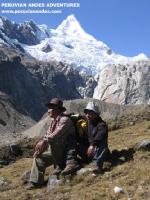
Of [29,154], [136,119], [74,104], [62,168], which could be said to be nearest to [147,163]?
[62,168]

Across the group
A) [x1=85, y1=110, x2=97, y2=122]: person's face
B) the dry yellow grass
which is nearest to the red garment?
[x1=85, y1=110, x2=97, y2=122]: person's face

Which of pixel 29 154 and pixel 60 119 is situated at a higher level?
pixel 60 119

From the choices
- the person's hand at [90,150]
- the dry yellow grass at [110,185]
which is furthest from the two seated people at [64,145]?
the dry yellow grass at [110,185]

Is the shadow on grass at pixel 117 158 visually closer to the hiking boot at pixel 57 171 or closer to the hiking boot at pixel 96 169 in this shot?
the hiking boot at pixel 96 169

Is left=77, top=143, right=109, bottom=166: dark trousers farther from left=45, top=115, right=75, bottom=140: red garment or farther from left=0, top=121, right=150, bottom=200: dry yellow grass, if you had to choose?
left=45, top=115, right=75, bottom=140: red garment

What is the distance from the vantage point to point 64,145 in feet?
53.4

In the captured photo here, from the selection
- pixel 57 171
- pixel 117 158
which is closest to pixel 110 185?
pixel 57 171

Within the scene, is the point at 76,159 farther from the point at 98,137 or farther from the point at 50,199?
the point at 50,199

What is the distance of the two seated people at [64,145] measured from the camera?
1602 centimetres

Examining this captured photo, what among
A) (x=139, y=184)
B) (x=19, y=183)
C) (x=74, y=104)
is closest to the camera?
(x=139, y=184)

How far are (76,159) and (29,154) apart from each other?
34.1ft

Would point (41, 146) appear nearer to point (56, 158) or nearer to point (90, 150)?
point (56, 158)

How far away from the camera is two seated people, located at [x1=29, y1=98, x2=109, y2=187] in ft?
52.5

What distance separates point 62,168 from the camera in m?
16.4
